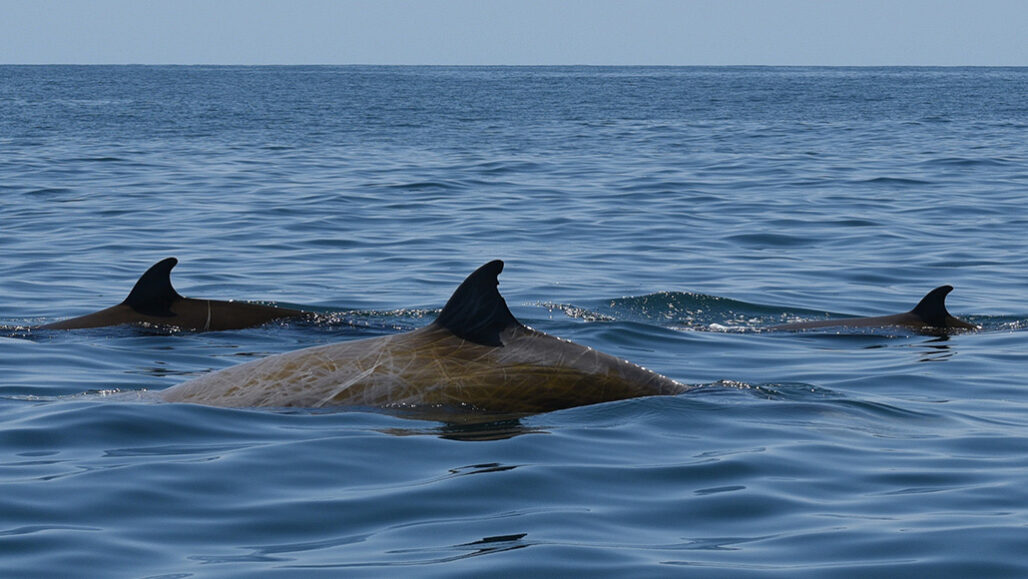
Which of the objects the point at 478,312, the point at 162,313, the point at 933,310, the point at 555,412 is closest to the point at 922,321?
the point at 933,310

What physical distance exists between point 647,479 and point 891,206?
18048 mm

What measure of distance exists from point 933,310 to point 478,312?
6.15m

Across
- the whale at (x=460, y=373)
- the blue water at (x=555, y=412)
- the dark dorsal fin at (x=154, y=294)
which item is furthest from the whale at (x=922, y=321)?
the dark dorsal fin at (x=154, y=294)

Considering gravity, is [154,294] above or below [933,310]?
above

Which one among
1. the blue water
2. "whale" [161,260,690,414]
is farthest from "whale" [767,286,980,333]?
"whale" [161,260,690,414]

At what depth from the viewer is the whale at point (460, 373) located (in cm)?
817

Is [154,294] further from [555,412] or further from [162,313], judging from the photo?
[555,412]

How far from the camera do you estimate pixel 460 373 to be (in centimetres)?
824

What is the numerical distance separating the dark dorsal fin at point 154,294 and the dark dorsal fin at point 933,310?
21.4 feet

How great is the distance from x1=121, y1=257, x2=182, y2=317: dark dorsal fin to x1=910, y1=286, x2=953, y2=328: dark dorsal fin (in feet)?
21.4

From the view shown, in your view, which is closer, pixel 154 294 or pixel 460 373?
pixel 460 373

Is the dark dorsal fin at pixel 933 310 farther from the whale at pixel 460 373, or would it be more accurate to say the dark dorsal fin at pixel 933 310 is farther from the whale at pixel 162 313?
the whale at pixel 162 313

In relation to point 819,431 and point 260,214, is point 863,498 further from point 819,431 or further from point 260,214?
point 260,214

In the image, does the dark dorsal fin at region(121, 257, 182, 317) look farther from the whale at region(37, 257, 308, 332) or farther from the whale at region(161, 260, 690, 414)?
the whale at region(161, 260, 690, 414)
